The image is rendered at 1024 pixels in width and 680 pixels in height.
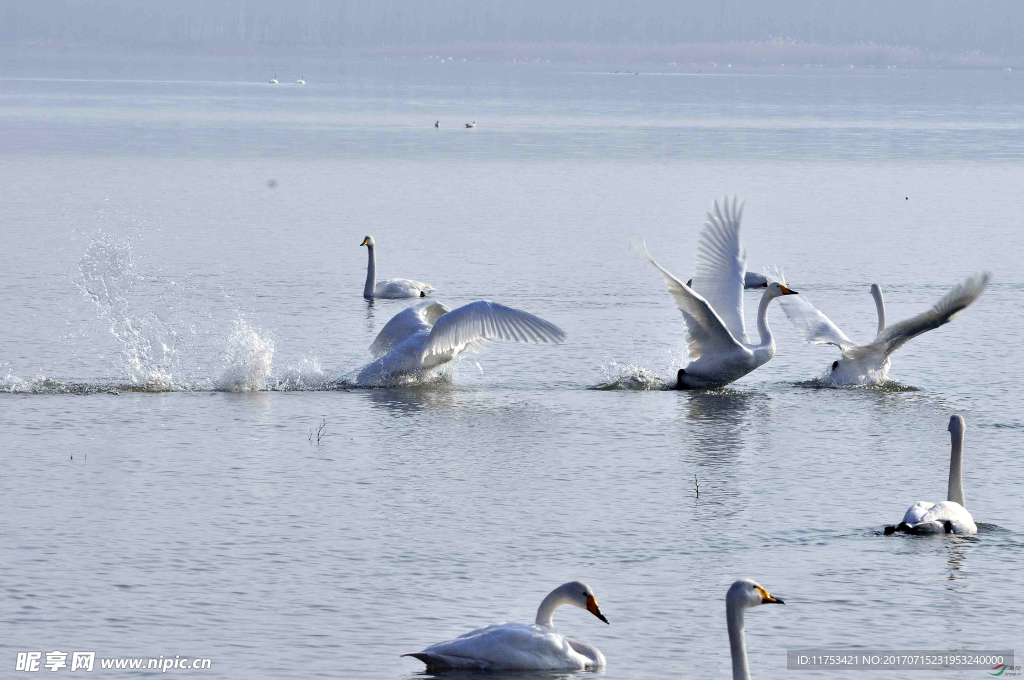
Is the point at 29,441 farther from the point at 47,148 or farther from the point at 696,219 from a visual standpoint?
the point at 47,148

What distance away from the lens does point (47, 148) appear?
48.5 meters

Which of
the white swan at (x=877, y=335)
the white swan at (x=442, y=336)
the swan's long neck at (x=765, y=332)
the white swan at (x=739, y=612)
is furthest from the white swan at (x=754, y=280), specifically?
the white swan at (x=739, y=612)

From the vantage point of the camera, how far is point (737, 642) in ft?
24.1

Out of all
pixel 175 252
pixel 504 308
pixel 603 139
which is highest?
pixel 603 139

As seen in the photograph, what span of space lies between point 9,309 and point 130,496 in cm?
813

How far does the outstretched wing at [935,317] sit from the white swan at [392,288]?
7.11m

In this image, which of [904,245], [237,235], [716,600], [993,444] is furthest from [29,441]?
[904,245]

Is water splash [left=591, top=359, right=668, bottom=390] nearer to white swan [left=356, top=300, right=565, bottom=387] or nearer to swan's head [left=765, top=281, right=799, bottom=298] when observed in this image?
white swan [left=356, top=300, right=565, bottom=387]

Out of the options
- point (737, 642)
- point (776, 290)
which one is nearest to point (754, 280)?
point (776, 290)

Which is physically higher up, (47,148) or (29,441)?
(47,148)

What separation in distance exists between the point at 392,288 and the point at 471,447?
8265mm

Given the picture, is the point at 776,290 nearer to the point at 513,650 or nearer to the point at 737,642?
the point at 513,650

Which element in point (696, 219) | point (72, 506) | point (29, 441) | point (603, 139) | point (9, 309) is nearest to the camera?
point (72, 506)

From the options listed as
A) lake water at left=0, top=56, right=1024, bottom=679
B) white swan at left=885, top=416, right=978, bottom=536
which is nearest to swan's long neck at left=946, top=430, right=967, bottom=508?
white swan at left=885, top=416, right=978, bottom=536
